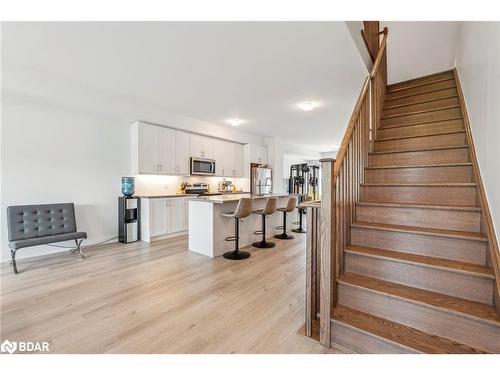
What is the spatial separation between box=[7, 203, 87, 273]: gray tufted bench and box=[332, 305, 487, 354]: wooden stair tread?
12.5 ft

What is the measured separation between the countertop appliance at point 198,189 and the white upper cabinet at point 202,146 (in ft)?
2.37

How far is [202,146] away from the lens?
19.7ft

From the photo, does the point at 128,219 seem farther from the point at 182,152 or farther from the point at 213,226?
the point at 213,226

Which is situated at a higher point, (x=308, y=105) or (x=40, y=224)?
(x=308, y=105)

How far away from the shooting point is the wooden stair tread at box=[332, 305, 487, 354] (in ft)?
4.50

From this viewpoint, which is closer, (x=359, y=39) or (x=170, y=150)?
(x=359, y=39)

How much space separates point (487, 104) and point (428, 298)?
145cm

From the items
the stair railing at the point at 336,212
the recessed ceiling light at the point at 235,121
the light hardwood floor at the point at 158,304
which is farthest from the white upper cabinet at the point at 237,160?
the stair railing at the point at 336,212

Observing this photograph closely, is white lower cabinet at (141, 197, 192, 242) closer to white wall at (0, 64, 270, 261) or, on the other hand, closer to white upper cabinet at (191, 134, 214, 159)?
white wall at (0, 64, 270, 261)

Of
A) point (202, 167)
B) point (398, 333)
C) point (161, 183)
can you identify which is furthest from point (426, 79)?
point (161, 183)

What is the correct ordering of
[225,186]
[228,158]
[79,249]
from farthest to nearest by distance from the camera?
[225,186] < [228,158] < [79,249]

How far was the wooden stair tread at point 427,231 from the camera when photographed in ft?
5.48
